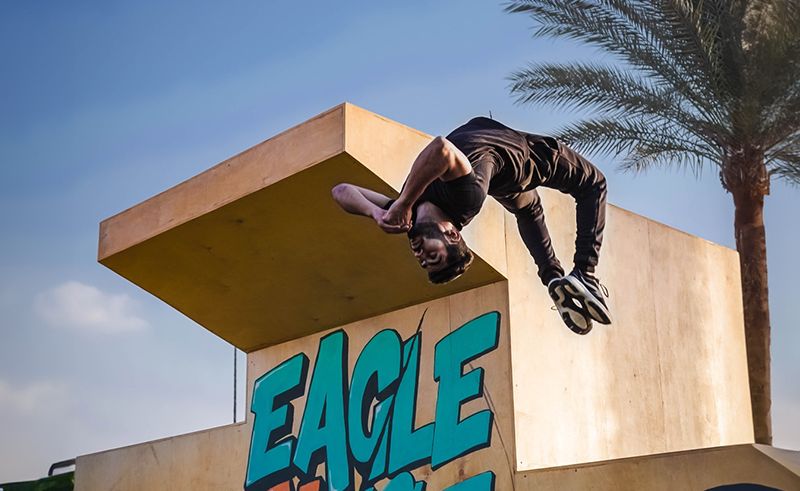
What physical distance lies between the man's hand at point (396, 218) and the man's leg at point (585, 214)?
84cm

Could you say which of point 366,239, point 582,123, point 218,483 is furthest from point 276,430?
point 582,123

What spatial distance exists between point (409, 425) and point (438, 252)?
8.68 m

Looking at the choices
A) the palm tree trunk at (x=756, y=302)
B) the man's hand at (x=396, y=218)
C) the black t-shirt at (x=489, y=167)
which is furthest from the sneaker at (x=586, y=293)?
the palm tree trunk at (x=756, y=302)

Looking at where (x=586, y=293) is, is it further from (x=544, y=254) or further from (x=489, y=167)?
(x=489, y=167)

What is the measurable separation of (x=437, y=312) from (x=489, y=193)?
Answer: 8325 mm

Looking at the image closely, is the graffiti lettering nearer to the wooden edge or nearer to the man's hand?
the wooden edge

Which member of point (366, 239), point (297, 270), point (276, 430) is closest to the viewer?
point (366, 239)

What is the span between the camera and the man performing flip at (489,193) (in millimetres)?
5035

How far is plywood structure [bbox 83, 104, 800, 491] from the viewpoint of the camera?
12391mm

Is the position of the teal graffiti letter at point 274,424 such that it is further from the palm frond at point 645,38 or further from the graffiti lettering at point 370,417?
the palm frond at point 645,38

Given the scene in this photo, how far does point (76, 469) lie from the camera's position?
749 inches

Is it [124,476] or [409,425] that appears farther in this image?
[124,476]

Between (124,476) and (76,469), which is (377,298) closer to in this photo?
(124,476)

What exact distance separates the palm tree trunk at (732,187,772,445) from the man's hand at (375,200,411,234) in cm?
1080
